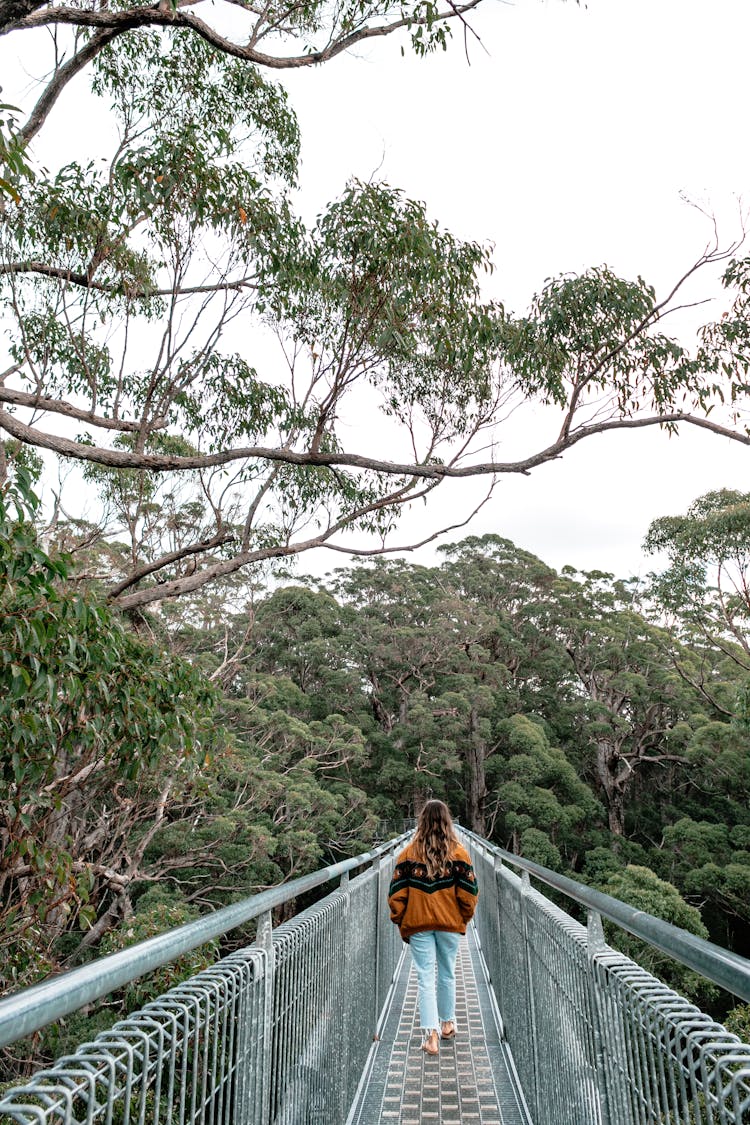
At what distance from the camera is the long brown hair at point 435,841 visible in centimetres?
387

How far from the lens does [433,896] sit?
12.7 ft

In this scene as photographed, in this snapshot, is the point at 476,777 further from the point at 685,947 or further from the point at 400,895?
the point at 685,947

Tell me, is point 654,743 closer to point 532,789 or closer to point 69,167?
point 532,789

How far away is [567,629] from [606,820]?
233 inches

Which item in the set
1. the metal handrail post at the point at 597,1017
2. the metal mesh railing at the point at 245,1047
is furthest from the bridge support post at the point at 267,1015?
the metal handrail post at the point at 597,1017

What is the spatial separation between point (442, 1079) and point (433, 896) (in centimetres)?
78

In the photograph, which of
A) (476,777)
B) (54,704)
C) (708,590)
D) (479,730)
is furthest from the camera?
(476,777)

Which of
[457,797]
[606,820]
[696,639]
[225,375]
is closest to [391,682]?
[457,797]

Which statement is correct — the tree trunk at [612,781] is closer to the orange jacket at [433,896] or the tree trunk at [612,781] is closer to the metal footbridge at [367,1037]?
the metal footbridge at [367,1037]

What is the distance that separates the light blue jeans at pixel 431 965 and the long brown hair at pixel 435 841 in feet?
1.07

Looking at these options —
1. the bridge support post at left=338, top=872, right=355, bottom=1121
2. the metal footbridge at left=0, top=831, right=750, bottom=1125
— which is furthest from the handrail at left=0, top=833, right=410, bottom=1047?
the bridge support post at left=338, top=872, right=355, bottom=1121

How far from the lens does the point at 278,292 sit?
7578 millimetres

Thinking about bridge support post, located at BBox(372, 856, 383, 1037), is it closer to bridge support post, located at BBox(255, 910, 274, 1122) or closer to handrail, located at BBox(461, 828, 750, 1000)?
bridge support post, located at BBox(255, 910, 274, 1122)

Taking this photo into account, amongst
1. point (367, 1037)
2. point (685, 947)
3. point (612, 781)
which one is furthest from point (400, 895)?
point (612, 781)
